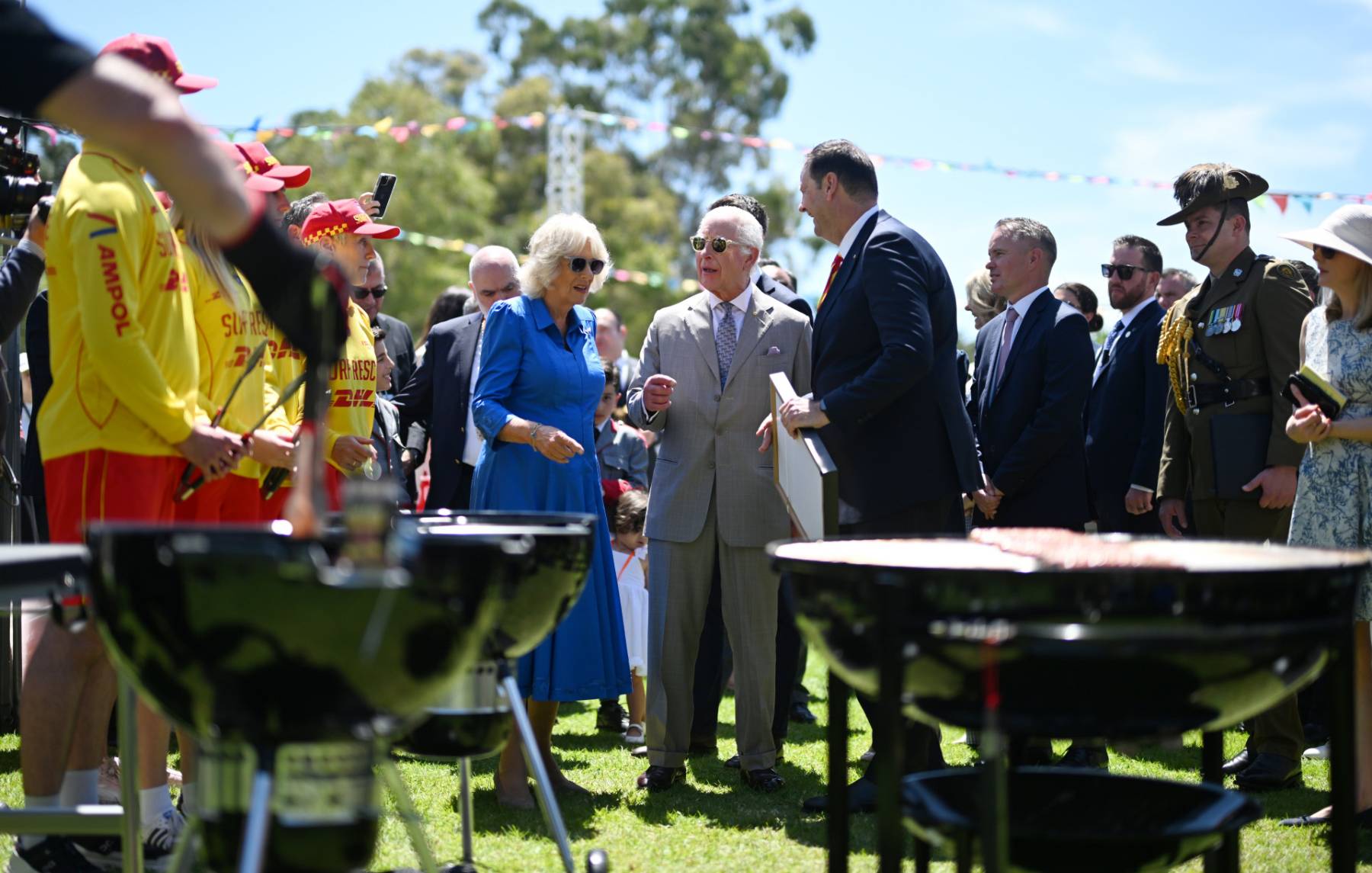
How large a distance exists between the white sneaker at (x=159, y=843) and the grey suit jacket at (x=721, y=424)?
229 centimetres

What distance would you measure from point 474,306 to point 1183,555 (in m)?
5.11

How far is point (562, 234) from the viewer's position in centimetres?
498

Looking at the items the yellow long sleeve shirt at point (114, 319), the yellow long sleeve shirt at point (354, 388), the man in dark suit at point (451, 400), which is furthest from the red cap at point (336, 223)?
the yellow long sleeve shirt at point (114, 319)

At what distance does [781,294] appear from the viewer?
230 inches

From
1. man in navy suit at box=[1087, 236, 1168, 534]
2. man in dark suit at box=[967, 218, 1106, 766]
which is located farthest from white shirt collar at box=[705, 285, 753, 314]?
man in navy suit at box=[1087, 236, 1168, 534]

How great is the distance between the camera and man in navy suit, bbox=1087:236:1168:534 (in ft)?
19.9

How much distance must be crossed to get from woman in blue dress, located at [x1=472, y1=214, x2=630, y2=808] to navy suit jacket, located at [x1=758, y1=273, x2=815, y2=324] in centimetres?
100

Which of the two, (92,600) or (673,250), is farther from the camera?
(673,250)

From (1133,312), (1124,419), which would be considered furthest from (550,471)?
(1133,312)

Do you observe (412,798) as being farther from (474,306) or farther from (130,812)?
(474,306)

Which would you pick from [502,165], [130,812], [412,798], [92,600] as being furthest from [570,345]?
[502,165]

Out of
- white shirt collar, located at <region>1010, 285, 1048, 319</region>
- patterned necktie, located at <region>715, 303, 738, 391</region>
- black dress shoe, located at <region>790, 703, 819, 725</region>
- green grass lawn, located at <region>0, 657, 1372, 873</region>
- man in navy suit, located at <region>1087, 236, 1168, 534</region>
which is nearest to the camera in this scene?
green grass lawn, located at <region>0, 657, 1372, 873</region>

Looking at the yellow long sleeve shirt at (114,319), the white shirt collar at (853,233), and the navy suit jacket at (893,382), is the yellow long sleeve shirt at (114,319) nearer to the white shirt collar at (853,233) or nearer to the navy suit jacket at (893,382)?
the navy suit jacket at (893,382)

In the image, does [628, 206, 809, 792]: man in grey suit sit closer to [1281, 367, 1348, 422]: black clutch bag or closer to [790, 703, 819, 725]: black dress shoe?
[790, 703, 819, 725]: black dress shoe
